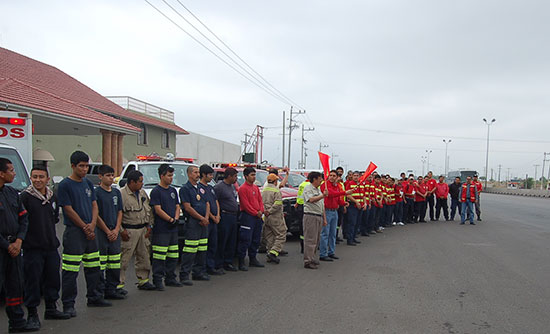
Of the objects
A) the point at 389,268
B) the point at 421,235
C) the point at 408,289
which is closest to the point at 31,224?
the point at 408,289

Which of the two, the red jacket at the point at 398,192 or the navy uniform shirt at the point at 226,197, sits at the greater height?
the navy uniform shirt at the point at 226,197

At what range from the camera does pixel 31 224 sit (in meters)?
5.04

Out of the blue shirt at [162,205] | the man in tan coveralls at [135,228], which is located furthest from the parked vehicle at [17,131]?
the blue shirt at [162,205]

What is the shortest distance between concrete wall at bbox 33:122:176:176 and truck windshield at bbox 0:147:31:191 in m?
19.6

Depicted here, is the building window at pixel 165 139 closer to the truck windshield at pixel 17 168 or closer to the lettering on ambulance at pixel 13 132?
the lettering on ambulance at pixel 13 132

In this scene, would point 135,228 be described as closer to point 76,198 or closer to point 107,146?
point 76,198

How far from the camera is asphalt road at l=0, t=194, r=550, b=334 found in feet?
16.9

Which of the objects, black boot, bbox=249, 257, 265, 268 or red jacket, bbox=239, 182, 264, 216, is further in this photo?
black boot, bbox=249, 257, 265, 268

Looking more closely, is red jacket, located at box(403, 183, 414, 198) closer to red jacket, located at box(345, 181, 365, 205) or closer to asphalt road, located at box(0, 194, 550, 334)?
red jacket, located at box(345, 181, 365, 205)

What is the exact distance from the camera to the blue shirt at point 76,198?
17.6ft

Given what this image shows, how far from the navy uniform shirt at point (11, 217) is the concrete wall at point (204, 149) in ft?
123

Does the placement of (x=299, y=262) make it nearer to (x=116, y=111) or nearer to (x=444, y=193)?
(x=444, y=193)

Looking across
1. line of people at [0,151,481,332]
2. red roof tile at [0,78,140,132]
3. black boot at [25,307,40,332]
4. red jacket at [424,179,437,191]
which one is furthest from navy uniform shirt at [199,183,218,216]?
red jacket at [424,179,437,191]

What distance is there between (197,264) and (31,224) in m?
2.97
